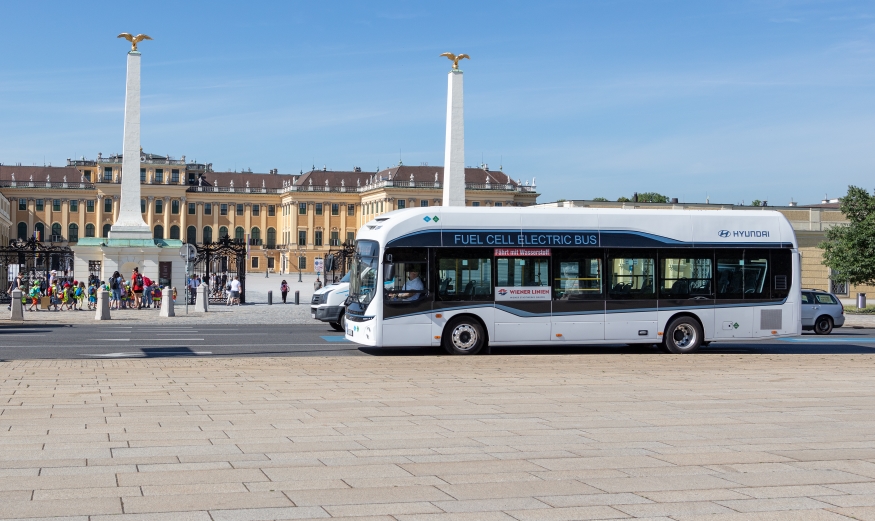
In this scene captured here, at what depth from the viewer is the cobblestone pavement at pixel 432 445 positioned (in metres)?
6.67

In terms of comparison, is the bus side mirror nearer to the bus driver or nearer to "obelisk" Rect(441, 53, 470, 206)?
the bus driver

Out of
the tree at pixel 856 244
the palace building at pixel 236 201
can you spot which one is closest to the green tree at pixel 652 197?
the palace building at pixel 236 201

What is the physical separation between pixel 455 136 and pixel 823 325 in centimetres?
1746

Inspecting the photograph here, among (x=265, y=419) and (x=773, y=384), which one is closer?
(x=265, y=419)

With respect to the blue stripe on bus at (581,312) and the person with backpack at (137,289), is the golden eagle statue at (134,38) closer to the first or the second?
the person with backpack at (137,289)

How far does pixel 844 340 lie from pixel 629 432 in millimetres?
18688

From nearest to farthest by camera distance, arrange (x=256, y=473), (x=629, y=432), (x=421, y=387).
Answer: (x=256, y=473) → (x=629, y=432) → (x=421, y=387)

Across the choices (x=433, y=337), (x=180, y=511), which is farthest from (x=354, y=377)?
(x=180, y=511)

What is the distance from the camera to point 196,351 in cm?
2027

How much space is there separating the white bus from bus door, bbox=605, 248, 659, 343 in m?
0.02

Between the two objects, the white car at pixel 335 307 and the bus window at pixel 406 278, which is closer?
the bus window at pixel 406 278

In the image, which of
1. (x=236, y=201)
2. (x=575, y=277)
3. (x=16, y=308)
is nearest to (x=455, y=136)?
(x=16, y=308)

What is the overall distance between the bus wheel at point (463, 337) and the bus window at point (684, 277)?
152 inches

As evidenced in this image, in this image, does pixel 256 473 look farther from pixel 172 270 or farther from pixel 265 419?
pixel 172 270
